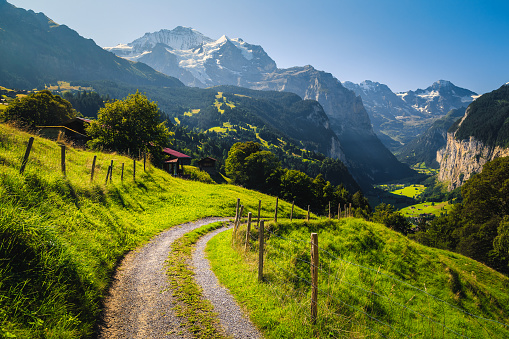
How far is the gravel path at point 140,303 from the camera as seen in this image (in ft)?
24.8

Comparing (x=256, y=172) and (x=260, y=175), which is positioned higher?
(x=256, y=172)

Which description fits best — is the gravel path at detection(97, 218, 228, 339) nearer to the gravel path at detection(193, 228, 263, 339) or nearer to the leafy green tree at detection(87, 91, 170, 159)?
the gravel path at detection(193, 228, 263, 339)

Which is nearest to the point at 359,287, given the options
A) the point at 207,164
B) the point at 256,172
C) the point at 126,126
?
the point at 126,126

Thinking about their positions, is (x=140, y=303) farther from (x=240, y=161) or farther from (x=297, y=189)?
(x=240, y=161)

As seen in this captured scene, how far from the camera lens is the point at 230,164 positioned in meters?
96.3

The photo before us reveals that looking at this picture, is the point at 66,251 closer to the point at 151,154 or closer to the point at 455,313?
the point at 455,313

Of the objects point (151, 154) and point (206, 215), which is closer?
point (206, 215)

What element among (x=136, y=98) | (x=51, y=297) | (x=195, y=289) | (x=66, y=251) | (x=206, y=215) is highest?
(x=136, y=98)

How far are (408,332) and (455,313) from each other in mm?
6191

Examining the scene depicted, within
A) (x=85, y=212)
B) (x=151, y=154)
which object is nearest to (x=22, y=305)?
(x=85, y=212)

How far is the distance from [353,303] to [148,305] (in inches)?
371

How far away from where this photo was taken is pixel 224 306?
372 inches

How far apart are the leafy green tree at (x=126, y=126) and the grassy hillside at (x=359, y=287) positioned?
113ft

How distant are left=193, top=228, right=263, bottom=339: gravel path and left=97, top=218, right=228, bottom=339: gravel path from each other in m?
1.44
